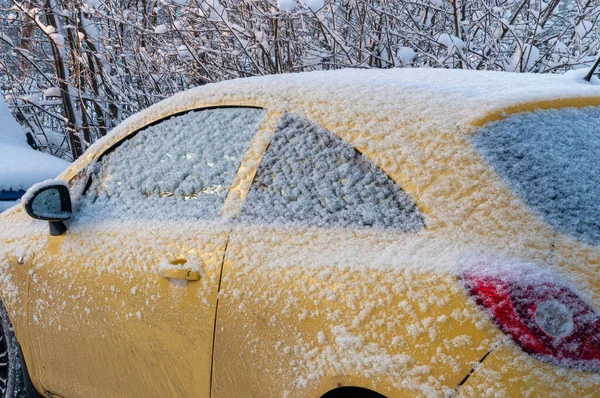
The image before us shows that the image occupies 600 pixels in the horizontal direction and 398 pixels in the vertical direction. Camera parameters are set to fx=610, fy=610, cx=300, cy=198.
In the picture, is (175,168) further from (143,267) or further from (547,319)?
(547,319)

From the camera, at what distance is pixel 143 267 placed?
86.7 inches

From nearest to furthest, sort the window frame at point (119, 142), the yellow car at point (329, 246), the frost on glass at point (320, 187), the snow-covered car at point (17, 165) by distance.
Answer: the yellow car at point (329, 246) → the frost on glass at point (320, 187) → the window frame at point (119, 142) → the snow-covered car at point (17, 165)

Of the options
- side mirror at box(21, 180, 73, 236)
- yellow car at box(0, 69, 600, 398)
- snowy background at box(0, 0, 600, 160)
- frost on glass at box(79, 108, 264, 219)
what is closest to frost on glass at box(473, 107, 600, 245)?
yellow car at box(0, 69, 600, 398)

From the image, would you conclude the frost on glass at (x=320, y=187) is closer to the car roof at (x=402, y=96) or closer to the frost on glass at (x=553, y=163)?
the car roof at (x=402, y=96)

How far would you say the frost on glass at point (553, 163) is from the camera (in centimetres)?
158

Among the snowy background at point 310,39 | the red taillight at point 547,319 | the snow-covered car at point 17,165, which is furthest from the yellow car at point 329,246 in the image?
the snowy background at point 310,39

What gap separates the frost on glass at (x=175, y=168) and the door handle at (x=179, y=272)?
189 millimetres

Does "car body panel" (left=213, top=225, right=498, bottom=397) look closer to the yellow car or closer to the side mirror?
the yellow car

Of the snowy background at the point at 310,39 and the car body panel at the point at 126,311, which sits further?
the snowy background at the point at 310,39

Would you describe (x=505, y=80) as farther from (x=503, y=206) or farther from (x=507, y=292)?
(x=507, y=292)

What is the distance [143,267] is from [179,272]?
0.69 ft

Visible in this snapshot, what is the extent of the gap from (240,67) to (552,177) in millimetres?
5192

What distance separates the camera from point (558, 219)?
5.14 ft

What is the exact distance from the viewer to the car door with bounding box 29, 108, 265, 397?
6.75 feet
